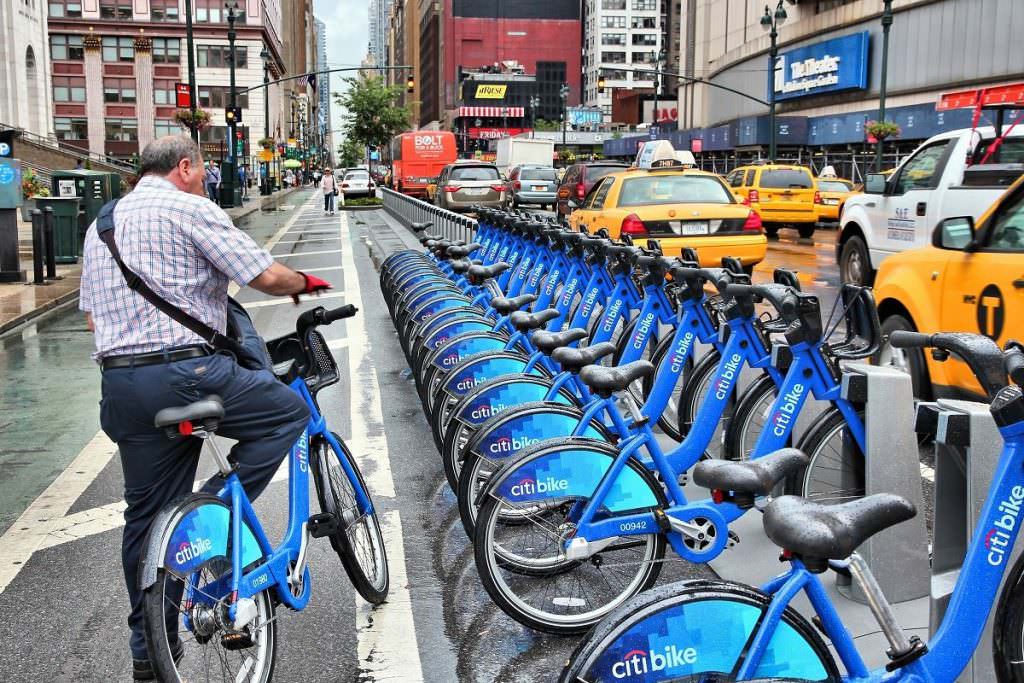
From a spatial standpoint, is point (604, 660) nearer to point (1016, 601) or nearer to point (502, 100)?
point (1016, 601)

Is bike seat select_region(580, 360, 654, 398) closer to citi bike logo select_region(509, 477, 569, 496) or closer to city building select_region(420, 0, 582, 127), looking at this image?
citi bike logo select_region(509, 477, 569, 496)

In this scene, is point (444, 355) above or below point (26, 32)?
below

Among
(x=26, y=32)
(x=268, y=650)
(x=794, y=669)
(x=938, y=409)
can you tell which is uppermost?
(x=26, y=32)

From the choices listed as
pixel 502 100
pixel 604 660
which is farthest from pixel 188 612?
pixel 502 100

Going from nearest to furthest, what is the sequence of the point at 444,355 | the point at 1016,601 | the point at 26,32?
the point at 1016,601 < the point at 444,355 < the point at 26,32

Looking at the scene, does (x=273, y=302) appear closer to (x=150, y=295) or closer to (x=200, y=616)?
(x=150, y=295)

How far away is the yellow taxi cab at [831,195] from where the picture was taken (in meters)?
33.4

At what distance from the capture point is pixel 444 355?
7.16m

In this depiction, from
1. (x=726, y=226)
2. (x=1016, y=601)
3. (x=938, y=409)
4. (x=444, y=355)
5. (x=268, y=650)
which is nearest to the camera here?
(x=1016, y=601)

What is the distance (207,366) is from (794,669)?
2300 millimetres

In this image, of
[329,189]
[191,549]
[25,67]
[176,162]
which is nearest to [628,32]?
[25,67]

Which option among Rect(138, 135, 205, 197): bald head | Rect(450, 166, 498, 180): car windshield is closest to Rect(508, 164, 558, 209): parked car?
Rect(450, 166, 498, 180): car windshield

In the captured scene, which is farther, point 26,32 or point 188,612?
point 26,32

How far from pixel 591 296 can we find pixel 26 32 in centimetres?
6307
